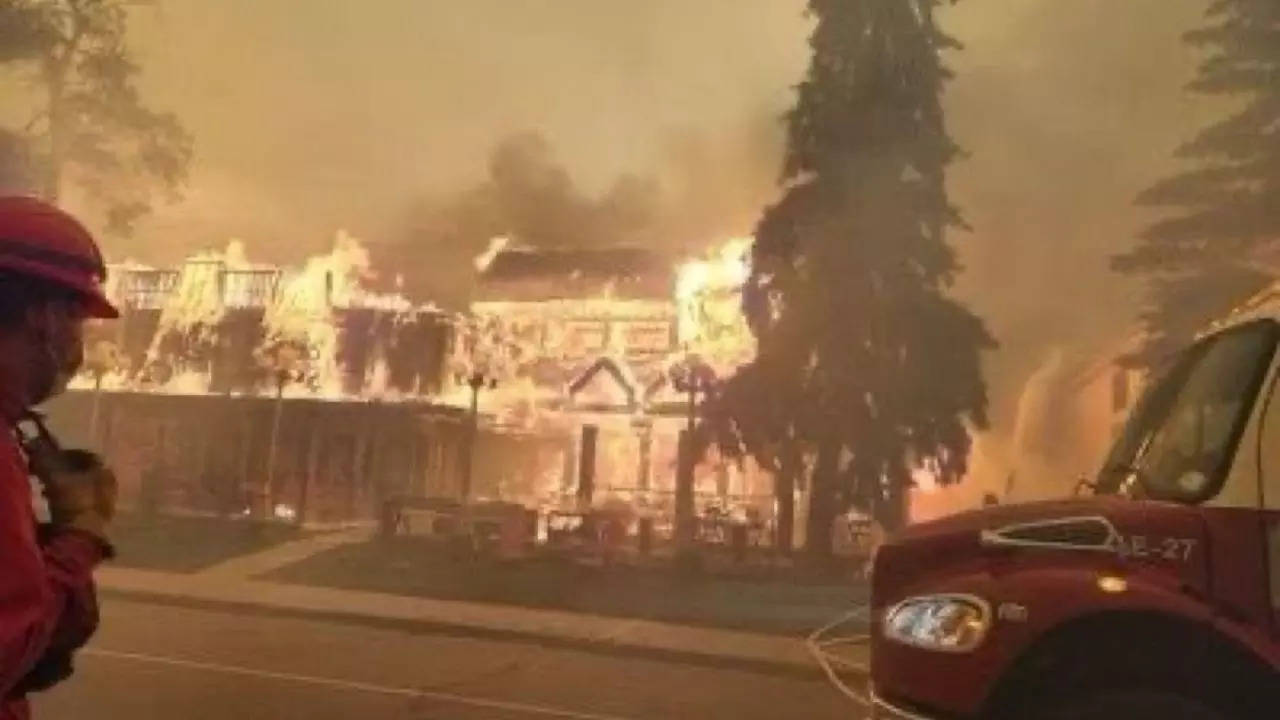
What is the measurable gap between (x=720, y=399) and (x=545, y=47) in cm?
579

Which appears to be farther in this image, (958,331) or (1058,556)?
(958,331)

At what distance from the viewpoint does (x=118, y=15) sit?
18.8 meters

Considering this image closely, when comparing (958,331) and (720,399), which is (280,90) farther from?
(958,331)

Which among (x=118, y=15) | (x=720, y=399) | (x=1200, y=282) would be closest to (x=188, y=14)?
(x=118, y=15)

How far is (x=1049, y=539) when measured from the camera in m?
3.71

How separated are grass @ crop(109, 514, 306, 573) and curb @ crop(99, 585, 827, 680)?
2150 millimetres

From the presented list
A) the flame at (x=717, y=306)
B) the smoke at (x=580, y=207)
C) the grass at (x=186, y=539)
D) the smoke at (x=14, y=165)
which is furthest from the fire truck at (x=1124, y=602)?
the smoke at (x=14, y=165)

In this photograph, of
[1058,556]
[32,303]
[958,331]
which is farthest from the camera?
[958,331]

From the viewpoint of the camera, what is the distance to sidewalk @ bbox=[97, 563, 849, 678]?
10297mm

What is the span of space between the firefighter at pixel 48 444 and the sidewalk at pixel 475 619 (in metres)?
8.61

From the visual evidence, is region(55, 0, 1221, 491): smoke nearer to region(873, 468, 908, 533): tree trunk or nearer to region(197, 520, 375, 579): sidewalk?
region(873, 468, 908, 533): tree trunk

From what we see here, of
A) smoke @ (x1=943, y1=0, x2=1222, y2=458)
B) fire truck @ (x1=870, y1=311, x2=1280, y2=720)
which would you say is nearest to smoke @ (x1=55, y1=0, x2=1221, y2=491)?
smoke @ (x1=943, y1=0, x2=1222, y2=458)

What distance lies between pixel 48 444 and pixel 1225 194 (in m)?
15.7

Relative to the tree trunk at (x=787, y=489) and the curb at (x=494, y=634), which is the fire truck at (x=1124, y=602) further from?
the tree trunk at (x=787, y=489)
